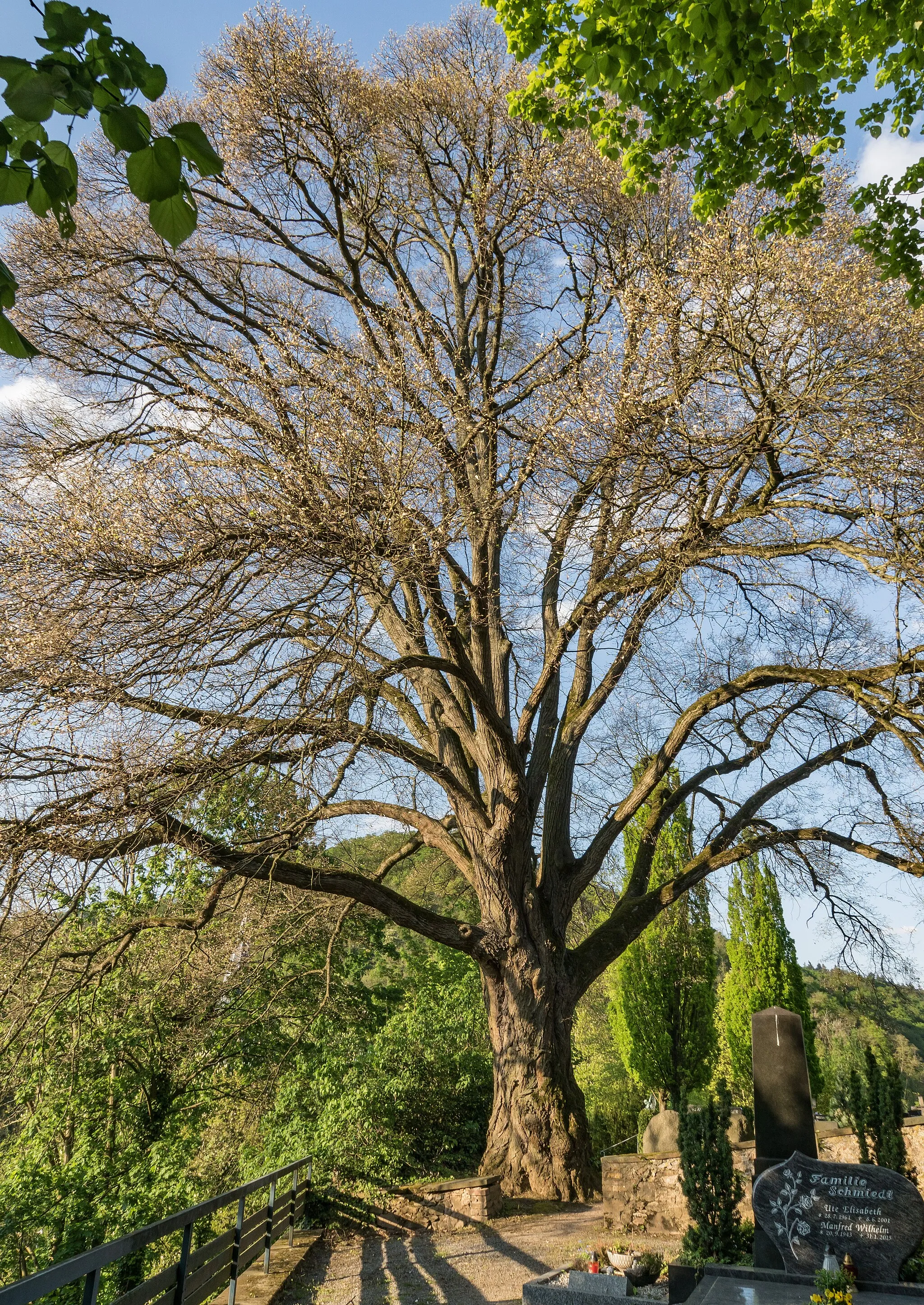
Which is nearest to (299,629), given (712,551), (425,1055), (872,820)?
(712,551)

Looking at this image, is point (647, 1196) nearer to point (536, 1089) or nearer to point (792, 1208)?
point (536, 1089)

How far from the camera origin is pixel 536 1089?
8984 mm

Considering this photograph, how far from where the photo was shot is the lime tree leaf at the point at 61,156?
1.54m

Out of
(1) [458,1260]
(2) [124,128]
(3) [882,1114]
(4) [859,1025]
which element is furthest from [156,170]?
(4) [859,1025]

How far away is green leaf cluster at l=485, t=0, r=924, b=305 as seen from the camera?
4809 millimetres

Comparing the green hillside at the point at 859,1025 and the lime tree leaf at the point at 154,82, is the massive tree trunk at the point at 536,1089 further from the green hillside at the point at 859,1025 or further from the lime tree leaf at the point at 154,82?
the lime tree leaf at the point at 154,82

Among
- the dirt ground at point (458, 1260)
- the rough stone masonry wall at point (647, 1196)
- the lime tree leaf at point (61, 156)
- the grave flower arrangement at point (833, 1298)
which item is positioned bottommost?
the dirt ground at point (458, 1260)

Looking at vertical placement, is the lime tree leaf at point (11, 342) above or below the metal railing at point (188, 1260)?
above

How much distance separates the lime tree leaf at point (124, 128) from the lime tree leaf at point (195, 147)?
6 cm

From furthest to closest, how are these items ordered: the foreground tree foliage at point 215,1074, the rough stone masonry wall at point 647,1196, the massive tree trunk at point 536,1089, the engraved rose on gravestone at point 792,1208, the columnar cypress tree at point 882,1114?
the foreground tree foliage at point 215,1074
the massive tree trunk at point 536,1089
the rough stone masonry wall at point 647,1196
the columnar cypress tree at point 882,1114
the engraved rose on gravestone at point 792,1208

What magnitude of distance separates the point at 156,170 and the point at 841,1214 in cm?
713

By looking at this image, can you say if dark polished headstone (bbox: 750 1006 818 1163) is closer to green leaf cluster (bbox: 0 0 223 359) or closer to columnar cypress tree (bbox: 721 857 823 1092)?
green leaf cluster (bbox: 0 0 223 359)

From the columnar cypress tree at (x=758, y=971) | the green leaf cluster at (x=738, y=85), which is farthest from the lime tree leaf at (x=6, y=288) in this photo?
the columnar cypress tree at (x=758, y=971)

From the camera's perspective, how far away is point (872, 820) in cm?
913
